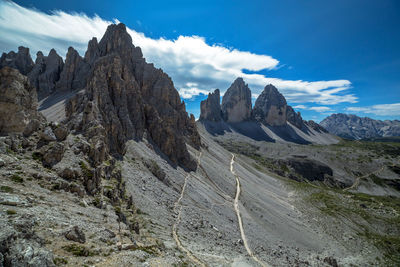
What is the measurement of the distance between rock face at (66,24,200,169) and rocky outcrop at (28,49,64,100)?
8.63m

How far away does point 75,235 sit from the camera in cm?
1352

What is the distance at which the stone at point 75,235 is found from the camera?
1328 cm

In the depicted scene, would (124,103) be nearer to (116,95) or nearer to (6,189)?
(116,95)

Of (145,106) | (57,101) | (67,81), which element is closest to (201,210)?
(145,106)

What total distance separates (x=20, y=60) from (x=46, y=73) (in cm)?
3381

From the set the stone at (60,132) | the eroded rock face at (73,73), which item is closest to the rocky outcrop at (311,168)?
the eroded rock face at (73,73)

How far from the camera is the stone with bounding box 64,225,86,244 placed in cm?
1328

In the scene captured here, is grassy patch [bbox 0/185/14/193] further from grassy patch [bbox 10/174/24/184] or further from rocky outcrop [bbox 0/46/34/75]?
rocky outcrop [bbox 0/46/34/75]

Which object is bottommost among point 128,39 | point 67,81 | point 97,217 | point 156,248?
point 156,248

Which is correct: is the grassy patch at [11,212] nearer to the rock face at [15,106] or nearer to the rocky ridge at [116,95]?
the rock face at [15,106]

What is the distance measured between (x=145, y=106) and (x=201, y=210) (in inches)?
1577

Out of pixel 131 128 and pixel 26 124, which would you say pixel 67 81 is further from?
pixel 26 124

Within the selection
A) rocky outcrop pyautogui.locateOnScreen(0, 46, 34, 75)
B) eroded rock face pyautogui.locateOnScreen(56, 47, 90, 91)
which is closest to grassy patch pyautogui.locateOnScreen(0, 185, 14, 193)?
eroded rock face pyautogui.locateOnScreen(56, 47, 90, 91)

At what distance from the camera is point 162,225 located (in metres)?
28.0
